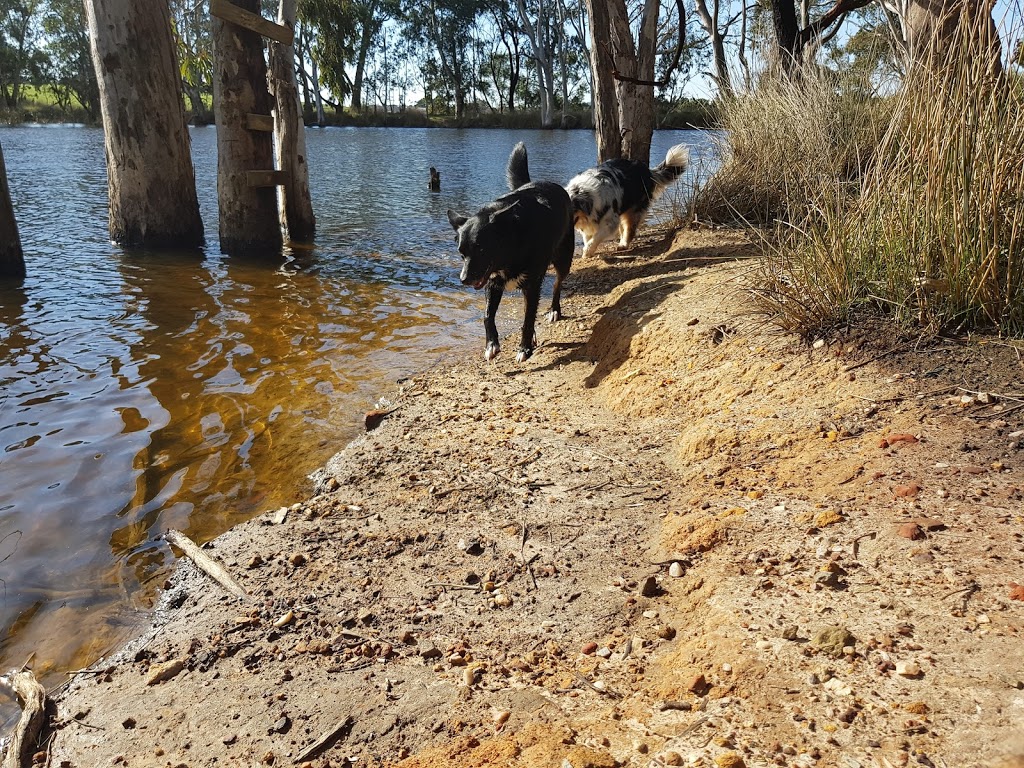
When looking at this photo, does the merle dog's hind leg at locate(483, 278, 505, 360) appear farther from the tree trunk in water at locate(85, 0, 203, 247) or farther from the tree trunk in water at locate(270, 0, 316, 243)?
the tree trunk in water at locate(85, 0, 203, 247)

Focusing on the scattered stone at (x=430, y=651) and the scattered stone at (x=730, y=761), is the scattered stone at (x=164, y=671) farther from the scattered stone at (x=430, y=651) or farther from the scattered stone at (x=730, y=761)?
the scattered stone at (x=730, y=761)

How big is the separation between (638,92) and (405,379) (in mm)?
5768

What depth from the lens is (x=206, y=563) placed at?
307 centimetres

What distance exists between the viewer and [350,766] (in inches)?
75.5

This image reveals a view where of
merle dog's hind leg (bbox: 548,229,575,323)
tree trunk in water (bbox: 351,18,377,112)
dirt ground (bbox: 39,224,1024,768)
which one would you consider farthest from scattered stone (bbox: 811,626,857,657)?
tree trunk in water (bbox: 351,18,377,112)

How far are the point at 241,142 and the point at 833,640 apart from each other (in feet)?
30.3

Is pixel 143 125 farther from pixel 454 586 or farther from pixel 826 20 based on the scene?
pixel 826 20

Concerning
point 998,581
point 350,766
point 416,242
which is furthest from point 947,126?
point 416,242

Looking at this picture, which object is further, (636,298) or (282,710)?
(636,298)

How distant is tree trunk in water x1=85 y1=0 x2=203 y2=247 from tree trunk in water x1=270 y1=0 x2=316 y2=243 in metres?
1.30

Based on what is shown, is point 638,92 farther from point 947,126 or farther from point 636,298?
point 947,126

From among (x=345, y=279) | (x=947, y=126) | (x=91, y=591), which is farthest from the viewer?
(x=345, y=279)

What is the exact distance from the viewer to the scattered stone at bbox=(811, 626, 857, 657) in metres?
1.89

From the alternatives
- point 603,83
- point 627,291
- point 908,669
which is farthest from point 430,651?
point 603,83
